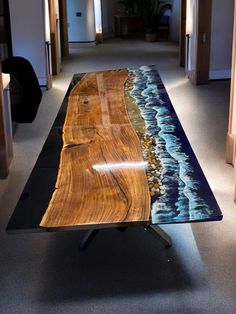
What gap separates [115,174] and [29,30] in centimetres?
449

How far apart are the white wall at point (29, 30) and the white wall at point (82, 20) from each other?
16.9ft

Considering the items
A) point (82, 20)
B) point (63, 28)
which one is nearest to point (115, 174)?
point (63, 28)

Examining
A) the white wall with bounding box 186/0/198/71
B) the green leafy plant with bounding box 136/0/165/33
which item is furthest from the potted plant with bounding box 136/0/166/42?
the white wall with bounding box 186/0/198/71

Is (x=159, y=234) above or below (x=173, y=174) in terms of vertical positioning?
below

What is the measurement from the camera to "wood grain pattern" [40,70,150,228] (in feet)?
6.92

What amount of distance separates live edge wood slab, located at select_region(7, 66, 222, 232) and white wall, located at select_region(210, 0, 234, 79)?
3.26 meters

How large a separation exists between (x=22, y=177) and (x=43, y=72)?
3.10 meters

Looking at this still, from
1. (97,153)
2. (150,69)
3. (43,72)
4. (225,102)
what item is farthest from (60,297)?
(43,72)

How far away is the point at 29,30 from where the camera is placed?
21.5 ft

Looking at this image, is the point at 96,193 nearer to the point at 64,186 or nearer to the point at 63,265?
the point at 64,186

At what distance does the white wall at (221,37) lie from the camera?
6.60 m

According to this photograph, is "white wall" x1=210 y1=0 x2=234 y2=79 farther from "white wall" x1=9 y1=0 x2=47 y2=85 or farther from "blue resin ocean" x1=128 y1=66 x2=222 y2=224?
"blue resin ocean" x1=128 y1=66 x2=222 y2=224

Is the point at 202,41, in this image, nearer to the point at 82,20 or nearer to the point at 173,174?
the point at 173,174

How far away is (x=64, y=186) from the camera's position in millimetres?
2387
